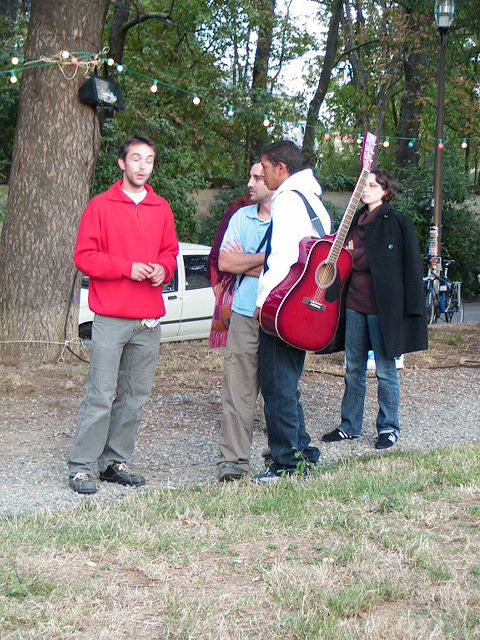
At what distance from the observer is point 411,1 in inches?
742

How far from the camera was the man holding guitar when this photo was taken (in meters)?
5.73

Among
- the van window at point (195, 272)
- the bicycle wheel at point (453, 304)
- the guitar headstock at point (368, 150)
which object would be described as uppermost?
the guitar headstock at point (368, 150)

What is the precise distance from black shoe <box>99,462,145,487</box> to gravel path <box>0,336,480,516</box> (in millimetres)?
73

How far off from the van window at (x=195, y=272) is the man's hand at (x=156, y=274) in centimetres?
901

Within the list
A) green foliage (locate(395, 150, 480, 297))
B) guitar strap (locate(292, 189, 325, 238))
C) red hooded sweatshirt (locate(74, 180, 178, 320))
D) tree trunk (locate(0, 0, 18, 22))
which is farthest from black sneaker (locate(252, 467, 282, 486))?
tree trunk (locate(0, 0, 18, 22))

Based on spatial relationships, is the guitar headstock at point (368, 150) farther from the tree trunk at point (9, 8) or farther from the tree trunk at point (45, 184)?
the tree trunk at point (9, 8)

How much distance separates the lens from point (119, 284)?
5.95 m

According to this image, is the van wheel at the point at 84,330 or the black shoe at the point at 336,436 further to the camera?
the van wheel at the point at 84,330

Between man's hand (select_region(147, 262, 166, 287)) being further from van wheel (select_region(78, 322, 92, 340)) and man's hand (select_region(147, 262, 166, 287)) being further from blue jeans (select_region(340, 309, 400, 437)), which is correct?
van wheel (select_region(78, 322, 92, 340))

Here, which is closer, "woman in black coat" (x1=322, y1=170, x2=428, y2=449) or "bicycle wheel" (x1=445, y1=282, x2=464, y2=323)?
"woman in black coat" (x1=322, y1=170, x2=428, y2=449)

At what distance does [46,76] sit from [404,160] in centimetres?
1921

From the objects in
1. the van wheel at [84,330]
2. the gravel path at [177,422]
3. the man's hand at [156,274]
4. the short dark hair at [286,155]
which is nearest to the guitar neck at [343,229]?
the short dark hair at [286,155]

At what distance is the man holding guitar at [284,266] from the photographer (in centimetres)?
573

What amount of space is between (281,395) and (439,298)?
13.1 meters
